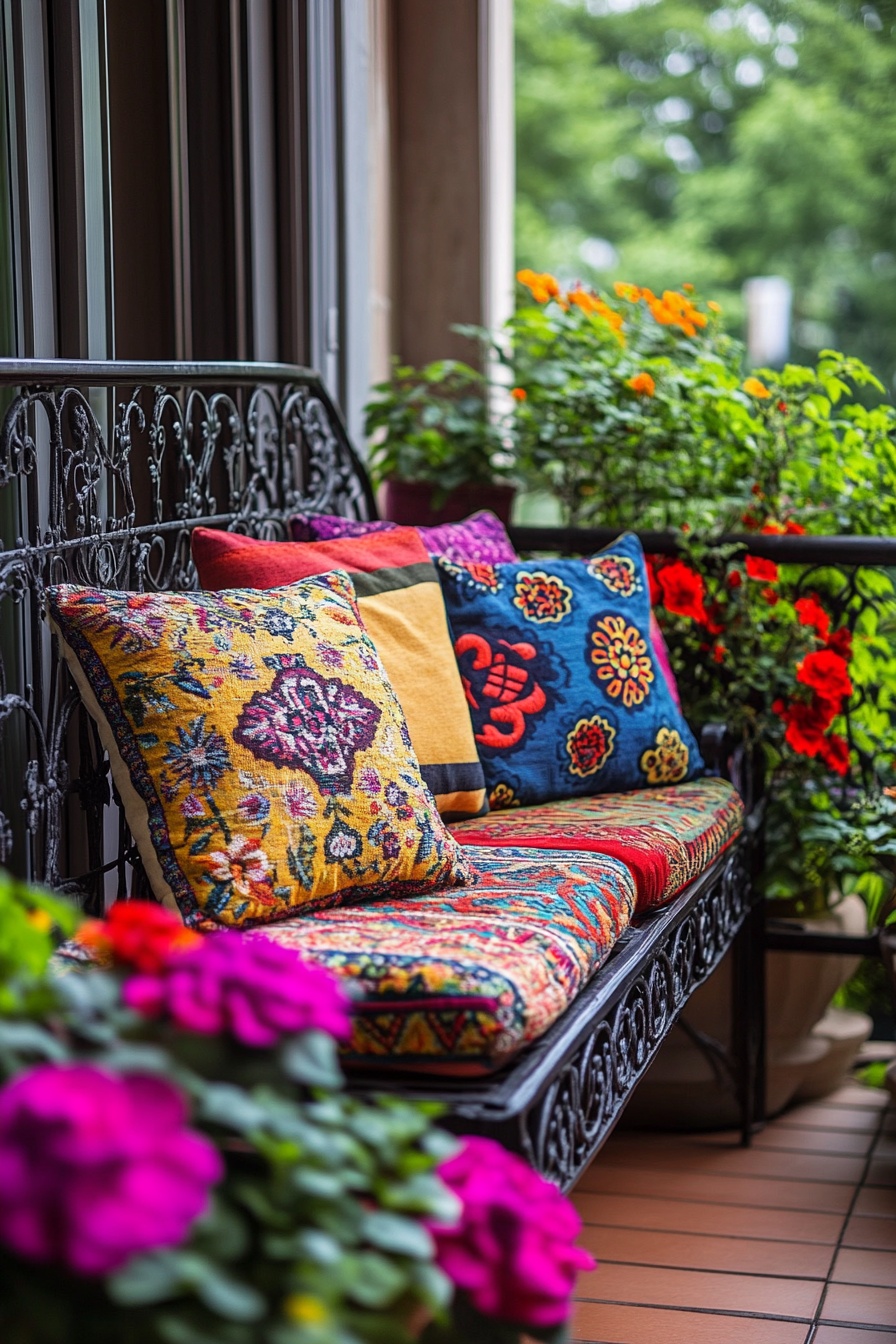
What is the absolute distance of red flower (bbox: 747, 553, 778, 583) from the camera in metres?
2.49

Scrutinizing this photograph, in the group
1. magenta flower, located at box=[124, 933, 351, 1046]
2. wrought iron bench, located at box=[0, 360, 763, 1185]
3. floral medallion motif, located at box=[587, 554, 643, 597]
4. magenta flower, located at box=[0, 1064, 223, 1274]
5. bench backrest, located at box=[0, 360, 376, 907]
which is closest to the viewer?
magenta flower, located at box=[0, 1064, 223, 1274]

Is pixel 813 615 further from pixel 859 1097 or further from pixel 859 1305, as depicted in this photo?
pixel 859 1305

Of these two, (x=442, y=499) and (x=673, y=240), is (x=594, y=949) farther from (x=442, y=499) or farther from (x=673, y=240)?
(x=673, y=240)

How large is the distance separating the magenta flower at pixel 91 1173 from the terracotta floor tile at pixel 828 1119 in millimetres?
2150

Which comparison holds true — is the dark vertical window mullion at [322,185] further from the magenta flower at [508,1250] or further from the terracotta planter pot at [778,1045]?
the magenta flower at [508,1250]

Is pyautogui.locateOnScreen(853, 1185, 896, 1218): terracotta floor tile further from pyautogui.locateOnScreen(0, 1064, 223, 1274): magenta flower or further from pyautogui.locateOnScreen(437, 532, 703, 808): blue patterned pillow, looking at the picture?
pyautogui.locateOnScreen(0, 1064, 223, 1274): magenta flower

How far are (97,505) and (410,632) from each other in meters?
0.46

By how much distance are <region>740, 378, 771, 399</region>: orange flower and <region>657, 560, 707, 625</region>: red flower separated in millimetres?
371

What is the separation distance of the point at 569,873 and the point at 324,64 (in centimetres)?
194

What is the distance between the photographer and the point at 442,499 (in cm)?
283

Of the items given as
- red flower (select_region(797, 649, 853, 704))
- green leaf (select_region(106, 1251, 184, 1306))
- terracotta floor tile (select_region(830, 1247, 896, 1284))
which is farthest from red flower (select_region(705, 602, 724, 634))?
green leaf (select_region(106, 1251, 184, 1306))

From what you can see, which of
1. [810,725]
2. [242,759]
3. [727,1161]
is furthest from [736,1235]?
[242,759]

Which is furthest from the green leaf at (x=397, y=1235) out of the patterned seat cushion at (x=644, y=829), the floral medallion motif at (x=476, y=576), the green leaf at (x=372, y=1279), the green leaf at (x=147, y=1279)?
the floral medallion motif at (x=476, y=576)

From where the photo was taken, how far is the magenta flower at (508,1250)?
854 mm
